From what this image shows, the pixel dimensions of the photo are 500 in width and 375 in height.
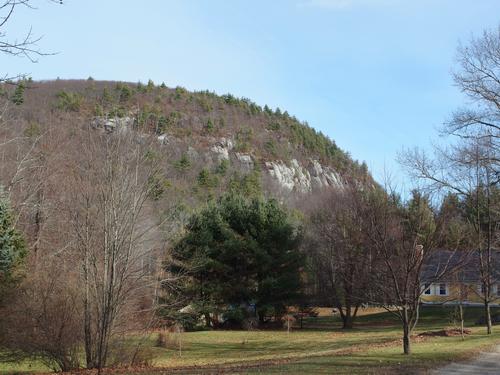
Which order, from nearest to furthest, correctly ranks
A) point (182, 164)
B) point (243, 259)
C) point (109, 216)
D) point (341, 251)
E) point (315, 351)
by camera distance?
point (109, 216) < point (315, 351) < point (341, 251) < point (243, 259) < point (182, 164)

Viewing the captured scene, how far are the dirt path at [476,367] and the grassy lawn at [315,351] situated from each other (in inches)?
18.9

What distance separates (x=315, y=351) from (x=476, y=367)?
946 centimetres

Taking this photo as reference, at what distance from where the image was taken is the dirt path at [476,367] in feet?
40.0

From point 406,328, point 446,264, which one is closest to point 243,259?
point 406,328

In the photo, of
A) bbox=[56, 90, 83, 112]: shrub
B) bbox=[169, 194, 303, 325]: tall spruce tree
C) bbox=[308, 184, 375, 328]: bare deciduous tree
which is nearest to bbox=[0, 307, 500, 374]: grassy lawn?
bbox=[308, 184, 375, 328]: bare deciduous tree

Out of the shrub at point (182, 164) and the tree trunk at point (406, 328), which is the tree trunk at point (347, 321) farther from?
the tree trunk at point (406, 328)

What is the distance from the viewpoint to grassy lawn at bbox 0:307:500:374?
43.7ft

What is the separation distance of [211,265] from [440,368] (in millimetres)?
25314

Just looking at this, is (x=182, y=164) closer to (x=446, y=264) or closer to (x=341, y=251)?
(x=341, y=251)

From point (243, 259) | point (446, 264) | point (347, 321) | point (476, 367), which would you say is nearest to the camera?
point (476, 367)

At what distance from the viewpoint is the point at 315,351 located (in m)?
21.8

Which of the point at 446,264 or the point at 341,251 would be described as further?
the point at 341,251

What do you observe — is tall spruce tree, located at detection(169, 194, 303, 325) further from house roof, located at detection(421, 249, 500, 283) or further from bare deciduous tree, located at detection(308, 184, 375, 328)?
house roof, located at detection(421, 249, 500, 283)

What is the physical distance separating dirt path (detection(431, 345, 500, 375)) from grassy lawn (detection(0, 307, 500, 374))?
48 centimetres
